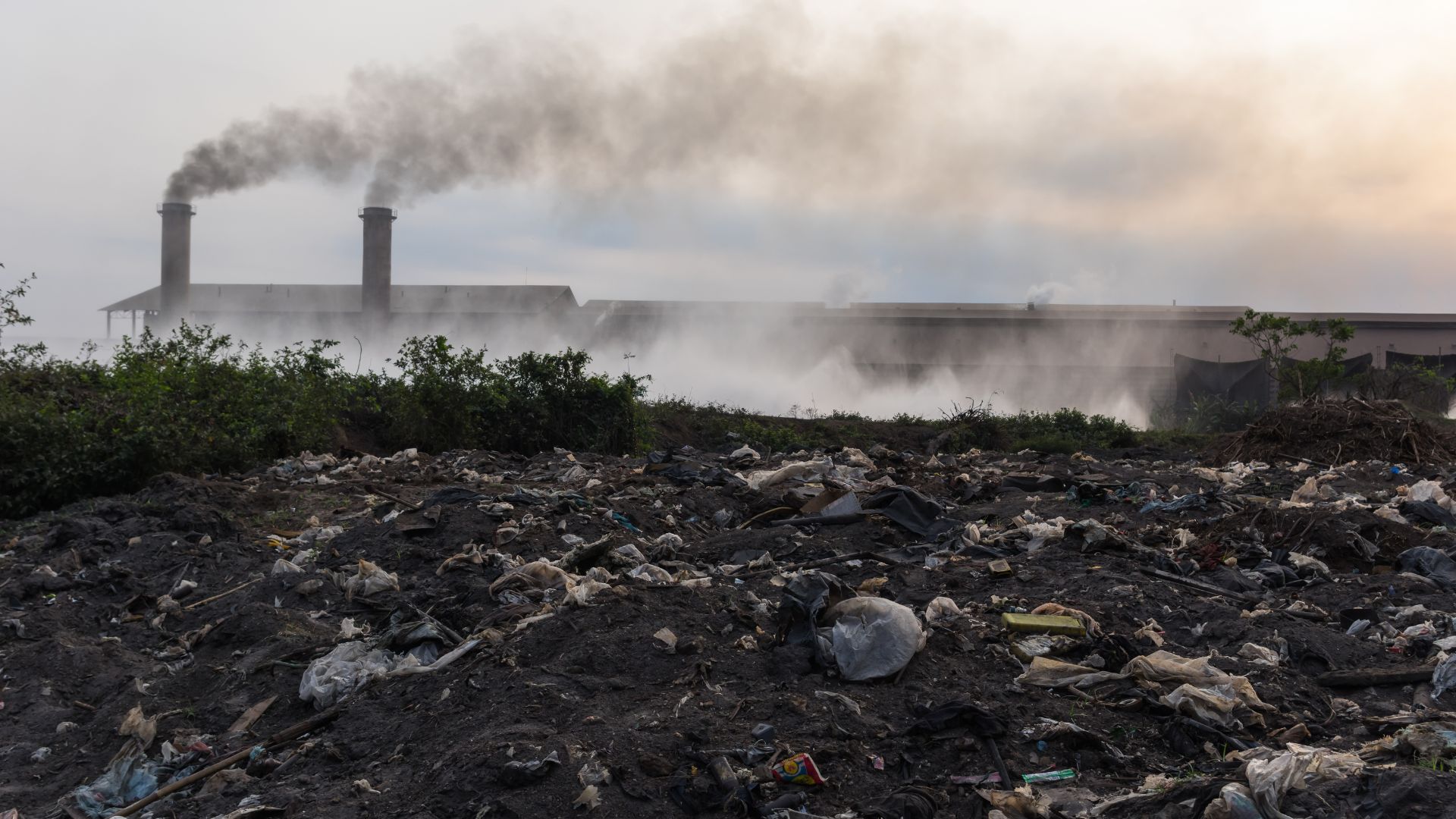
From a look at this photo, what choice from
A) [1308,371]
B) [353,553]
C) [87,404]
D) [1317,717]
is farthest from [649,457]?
[1308,371]

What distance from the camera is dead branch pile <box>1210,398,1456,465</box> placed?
10.4m

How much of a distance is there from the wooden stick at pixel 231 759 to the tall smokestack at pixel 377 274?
2160cm

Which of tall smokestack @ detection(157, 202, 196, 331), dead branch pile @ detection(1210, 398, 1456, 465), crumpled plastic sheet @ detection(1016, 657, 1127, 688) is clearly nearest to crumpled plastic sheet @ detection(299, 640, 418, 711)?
crumpled plastic sheet @ detection(1016, 657, 1127, 688)

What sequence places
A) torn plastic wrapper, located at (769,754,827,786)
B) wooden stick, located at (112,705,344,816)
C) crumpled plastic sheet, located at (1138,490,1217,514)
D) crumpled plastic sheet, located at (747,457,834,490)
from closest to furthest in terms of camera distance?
1. torn plastic wrapper, located at (769,754,827,786)
2. wooden stick, located at (112,705,344,816)
3. crumpled plastic sheet, located at (1138,490,1217,514)
4. crumpled plastic sheet, located at (747,457,834,490)

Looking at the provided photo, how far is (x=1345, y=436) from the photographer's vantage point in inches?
417

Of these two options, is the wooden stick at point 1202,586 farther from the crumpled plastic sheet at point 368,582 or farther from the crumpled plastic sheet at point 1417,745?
the crumpled plastic sheet at point 368,582

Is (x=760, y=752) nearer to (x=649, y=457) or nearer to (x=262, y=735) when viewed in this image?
(x=262, y=735)

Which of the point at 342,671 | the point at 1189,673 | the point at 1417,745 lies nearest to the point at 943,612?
the point at 1189,673

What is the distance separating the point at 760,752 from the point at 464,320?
25640 millimetres

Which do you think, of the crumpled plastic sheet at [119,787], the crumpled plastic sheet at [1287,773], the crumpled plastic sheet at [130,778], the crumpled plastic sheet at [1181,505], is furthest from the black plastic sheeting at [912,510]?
the crumpled plastic sheet at [119,787]

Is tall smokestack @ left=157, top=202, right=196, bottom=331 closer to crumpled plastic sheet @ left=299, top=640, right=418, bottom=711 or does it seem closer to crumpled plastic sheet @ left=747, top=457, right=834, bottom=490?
crumpled plastic sheet @ left=747, top=457, right=834, bottom=490

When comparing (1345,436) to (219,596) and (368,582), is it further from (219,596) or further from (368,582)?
(219,596)

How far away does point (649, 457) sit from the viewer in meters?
9.13

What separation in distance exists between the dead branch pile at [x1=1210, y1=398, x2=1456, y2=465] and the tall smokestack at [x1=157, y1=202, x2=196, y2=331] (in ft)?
74.5
